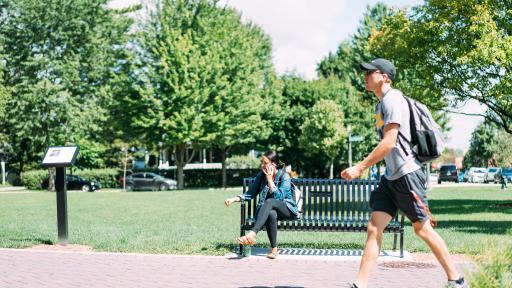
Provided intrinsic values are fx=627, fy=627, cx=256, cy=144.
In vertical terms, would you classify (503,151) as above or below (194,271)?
above

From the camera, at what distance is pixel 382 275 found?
695 cm

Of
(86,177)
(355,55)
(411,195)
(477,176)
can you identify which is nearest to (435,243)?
(411,195)

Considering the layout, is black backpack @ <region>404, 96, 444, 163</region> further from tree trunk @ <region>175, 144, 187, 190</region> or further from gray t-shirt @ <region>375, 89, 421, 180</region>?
tree trunk @ <region>175, 144, 187, 190</region>

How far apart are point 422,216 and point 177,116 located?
121 feet

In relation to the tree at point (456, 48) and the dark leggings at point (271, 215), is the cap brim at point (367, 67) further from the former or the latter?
the tree at point (456, 48)

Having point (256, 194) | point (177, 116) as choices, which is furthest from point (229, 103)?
point (256, 194)

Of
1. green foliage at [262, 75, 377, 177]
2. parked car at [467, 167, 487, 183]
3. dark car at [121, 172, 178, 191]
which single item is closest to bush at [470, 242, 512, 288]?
dark car at [121, 172, 178, 191]

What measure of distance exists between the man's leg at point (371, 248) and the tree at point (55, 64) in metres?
37.1

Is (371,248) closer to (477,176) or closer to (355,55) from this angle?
(355,55)

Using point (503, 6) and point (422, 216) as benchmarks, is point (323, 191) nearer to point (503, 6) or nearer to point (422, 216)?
point (422, 216)

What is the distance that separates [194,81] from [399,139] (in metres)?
37.2

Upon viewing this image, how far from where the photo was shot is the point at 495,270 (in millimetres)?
3266

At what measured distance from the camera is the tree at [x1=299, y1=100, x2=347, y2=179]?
4788 centimetres

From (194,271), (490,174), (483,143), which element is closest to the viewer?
(194,271)
